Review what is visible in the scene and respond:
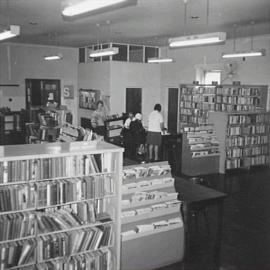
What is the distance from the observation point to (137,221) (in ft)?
15.1

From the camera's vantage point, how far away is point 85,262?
4.23 metres

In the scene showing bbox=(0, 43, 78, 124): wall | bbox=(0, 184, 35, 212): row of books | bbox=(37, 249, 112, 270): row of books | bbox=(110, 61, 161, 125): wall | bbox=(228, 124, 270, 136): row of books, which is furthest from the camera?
bbox=(0, 43, 78, 124): wall

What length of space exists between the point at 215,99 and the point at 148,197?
781 centimetres

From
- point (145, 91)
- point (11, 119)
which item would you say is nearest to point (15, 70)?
point (11, 119)

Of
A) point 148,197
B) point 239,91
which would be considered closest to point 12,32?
point 148,197

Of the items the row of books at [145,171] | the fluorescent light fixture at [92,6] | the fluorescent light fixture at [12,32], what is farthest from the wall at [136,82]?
the fluorescent light fixture at [92,6]

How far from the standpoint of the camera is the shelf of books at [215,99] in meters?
10.9

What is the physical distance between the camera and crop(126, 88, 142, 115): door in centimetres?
1436

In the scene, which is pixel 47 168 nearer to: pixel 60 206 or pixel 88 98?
pixel 60 206

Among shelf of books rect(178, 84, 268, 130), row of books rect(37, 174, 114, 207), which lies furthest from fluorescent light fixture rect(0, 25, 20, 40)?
shelf of books rect(178, 84, 268, 130)

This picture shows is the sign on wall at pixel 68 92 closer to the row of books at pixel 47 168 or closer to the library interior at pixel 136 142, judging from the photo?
the library interior at pixel 136 142

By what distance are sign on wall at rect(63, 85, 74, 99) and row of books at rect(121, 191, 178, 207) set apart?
39.7 feet

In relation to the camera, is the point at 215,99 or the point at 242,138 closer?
the point at 242,138

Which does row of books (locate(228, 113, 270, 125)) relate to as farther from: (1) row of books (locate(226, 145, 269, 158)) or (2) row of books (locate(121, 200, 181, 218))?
(2) row of books (locate(121, 200, 181, 218))
